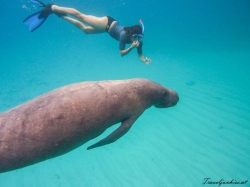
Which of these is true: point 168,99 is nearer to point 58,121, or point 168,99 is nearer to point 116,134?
point 116,134

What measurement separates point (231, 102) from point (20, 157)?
1300cm

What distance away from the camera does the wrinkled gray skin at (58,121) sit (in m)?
2.80

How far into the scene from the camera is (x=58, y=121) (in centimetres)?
287

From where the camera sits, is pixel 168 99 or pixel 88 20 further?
pixel 88 20

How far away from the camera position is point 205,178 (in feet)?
23.6

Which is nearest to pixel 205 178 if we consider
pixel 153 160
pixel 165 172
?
pixel 165 172

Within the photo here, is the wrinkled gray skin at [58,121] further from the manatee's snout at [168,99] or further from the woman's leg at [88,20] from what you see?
the woman's leg at [88,20]

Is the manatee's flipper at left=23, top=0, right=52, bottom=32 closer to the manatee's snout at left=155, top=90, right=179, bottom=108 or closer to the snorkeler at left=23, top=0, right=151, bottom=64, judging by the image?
the snorkeler at left=23, top=0, right=151, bottom=64

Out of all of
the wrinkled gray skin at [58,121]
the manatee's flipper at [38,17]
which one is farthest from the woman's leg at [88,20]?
the wrinkled gray skin at [58,121]

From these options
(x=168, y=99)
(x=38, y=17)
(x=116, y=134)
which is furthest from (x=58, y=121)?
(x=38, y=17)

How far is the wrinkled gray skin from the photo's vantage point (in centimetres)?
280

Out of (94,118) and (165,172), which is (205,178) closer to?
(165,172)

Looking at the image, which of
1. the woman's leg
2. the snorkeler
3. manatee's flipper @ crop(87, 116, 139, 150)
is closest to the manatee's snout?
manatee's flipper @ crop(87, 116, 139, 150)

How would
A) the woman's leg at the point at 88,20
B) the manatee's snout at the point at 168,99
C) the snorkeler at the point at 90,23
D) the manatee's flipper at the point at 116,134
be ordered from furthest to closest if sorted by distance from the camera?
the woman's leg at the point at 88,20
the snorkeler at the point at 90,23
the manatee's snout at the point at 168,99
the manatee's flipper at the point at 116,134
